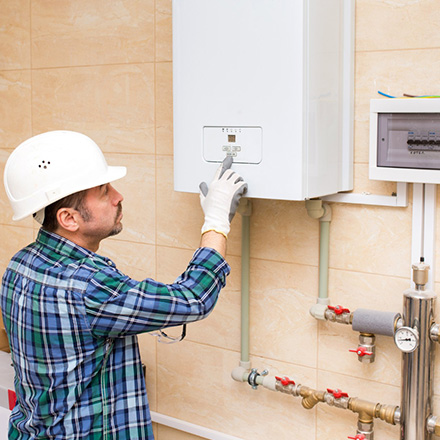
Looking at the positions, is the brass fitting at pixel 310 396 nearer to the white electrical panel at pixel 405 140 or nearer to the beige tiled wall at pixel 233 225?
the beige tiled wall at pixel 233 225

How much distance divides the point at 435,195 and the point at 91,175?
0.80 m

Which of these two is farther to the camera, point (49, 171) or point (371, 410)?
point (371, 410)

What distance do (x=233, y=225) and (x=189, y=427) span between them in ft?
2.18

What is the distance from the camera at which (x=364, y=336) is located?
1736mm

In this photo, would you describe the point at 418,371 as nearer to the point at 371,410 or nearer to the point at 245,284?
the point at 371,410

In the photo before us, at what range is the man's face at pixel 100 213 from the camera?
148 cm

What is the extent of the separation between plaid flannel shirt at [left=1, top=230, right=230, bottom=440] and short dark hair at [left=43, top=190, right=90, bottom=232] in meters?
0.03

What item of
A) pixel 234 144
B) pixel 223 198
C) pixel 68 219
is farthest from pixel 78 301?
pixel 234 144

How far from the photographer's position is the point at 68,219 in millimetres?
1472

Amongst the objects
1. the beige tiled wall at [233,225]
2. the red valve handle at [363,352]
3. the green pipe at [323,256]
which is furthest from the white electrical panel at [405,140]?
the red valve handle at [363,352]

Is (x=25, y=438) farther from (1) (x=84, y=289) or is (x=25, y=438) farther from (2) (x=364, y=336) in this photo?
(2) (x=364, y=336)

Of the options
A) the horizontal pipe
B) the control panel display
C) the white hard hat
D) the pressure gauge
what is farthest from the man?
the horizontal pipe

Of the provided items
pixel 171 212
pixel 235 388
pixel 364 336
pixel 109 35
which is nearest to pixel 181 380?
pixel 235 388

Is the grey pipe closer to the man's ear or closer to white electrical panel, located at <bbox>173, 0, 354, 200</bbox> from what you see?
white electrical panel, located at <bbox>173, 0, 354, 200</bbox>
